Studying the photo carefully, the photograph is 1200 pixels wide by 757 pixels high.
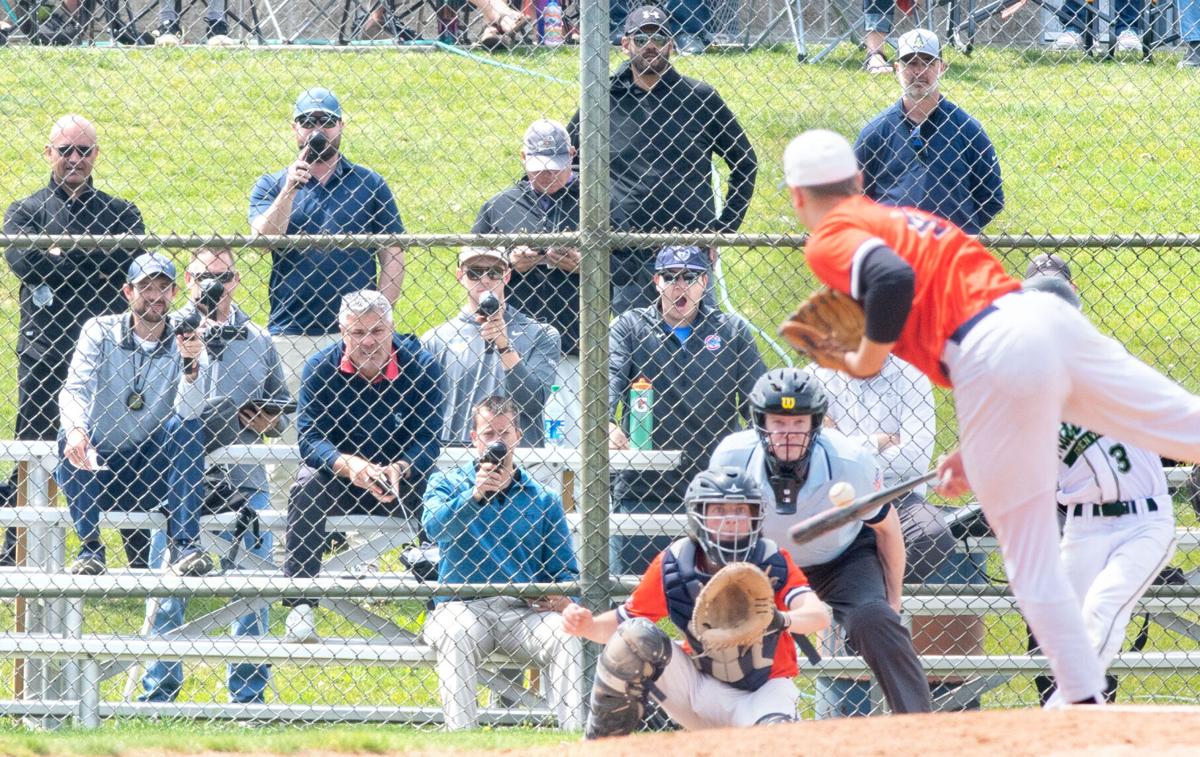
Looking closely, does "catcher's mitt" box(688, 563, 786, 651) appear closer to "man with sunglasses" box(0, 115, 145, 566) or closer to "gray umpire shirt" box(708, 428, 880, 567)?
"gray umpire shirt" box(708, 428, 880, 567)

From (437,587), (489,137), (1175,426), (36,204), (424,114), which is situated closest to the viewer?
(1175,426)

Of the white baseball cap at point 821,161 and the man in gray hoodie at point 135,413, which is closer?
the white baseball cap at point 821,161

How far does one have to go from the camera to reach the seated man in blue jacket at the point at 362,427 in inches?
265

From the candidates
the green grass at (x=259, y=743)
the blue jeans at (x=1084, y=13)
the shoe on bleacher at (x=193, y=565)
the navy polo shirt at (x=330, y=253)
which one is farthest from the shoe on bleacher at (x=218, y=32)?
the green grass at (x=259, y=743)

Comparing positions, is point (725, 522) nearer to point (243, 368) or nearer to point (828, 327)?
point (828, 327)

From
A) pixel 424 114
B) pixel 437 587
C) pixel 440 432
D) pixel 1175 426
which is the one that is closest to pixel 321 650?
pixel 437 587

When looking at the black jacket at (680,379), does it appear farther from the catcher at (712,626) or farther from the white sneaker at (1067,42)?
the white sneaker at (1067,42)

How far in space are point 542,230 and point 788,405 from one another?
1.73 m

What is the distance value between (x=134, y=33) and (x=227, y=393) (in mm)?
2534

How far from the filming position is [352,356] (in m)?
6.85

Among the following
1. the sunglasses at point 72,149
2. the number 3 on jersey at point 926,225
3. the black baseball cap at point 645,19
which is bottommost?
the number 3 on jersey at point 926,225

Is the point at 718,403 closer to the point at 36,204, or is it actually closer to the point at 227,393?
the point at 227,393

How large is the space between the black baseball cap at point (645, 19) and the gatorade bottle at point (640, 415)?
5.77ft

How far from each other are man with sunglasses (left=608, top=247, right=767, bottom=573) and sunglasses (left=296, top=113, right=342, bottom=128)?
164 centimetres
